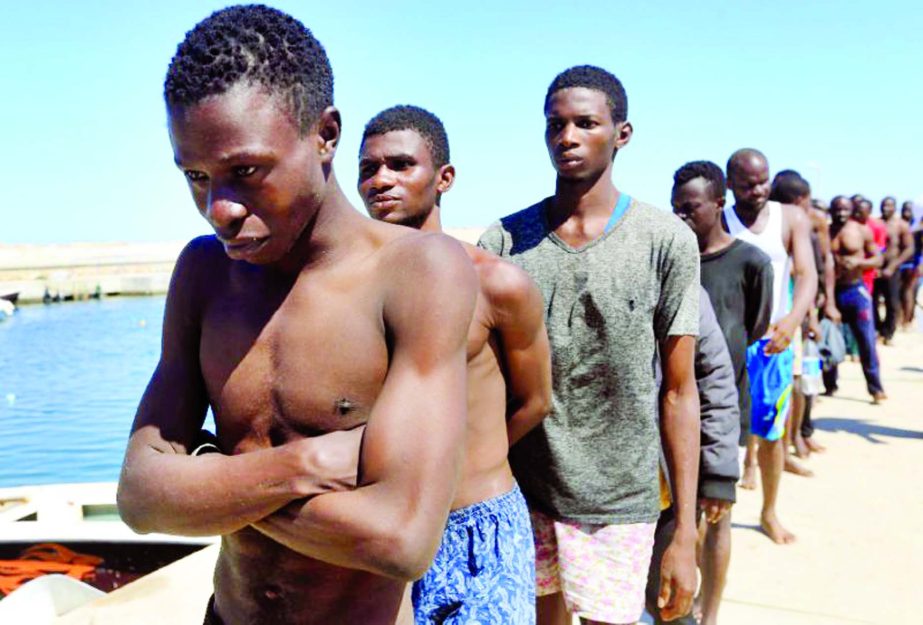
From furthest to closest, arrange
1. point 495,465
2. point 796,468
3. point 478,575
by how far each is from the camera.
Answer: point 796,468 → point 495,465 → point 478,575

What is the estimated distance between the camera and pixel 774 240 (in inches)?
197

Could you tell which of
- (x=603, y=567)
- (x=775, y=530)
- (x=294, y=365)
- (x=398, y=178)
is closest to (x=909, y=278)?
(x=775, y=530)

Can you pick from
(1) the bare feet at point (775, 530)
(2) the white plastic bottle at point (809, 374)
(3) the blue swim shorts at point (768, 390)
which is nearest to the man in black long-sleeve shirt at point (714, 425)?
(3) the blue swim shorts at point (768, 390)

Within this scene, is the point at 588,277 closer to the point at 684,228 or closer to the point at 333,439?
the point at 684,228

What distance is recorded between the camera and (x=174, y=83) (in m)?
1.43

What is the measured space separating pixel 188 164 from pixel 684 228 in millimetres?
1607

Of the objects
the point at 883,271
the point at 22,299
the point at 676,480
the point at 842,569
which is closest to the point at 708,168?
the point at 676,480

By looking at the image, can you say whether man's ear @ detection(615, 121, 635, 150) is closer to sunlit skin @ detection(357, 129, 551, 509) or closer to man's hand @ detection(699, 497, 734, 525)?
sunlit skin @ detection(357, 129, 551, 509)

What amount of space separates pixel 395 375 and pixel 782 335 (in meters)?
3.96

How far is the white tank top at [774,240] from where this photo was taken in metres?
4.99

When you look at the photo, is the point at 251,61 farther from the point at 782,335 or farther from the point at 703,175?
the point at 782,335

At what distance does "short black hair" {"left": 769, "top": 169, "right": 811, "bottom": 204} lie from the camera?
6668 millimetres

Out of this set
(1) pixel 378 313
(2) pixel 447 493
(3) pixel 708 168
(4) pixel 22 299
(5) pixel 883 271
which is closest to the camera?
(2) pixel 447 493

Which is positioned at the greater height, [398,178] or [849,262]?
[398,178]
